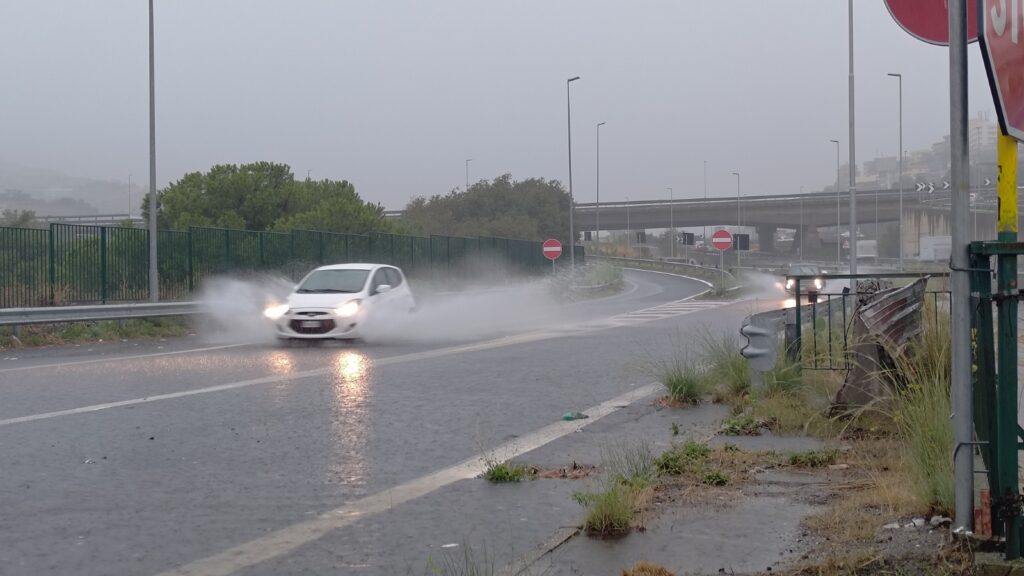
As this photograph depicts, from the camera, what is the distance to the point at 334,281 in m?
21.7

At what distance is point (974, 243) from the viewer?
184 inches

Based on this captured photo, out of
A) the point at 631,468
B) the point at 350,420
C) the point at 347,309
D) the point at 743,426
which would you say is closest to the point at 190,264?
the point at 347,309

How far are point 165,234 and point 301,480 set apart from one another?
21656 millimetres

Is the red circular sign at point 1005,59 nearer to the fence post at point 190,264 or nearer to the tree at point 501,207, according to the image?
the fence post at point 190,264

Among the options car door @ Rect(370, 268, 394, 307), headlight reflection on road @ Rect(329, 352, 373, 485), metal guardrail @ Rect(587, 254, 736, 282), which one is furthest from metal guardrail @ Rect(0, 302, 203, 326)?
metal guardrail @ Rect(587, 254, 736, 282)

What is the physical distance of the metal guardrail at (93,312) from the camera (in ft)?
64.6

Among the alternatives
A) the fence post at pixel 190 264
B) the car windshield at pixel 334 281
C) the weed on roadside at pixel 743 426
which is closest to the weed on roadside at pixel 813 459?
the weed on roadside at pixel 743 426

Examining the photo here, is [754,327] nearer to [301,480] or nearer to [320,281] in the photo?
[301,480]

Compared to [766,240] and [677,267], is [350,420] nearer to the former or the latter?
[677,267]

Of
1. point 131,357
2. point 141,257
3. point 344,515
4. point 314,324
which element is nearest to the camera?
point 344,515

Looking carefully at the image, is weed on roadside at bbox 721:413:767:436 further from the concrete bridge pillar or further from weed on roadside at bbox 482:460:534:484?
the concrete bridge pillar

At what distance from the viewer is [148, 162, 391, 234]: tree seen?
4850cm

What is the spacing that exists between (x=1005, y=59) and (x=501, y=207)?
86988 mm

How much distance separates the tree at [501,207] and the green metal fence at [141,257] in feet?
147
